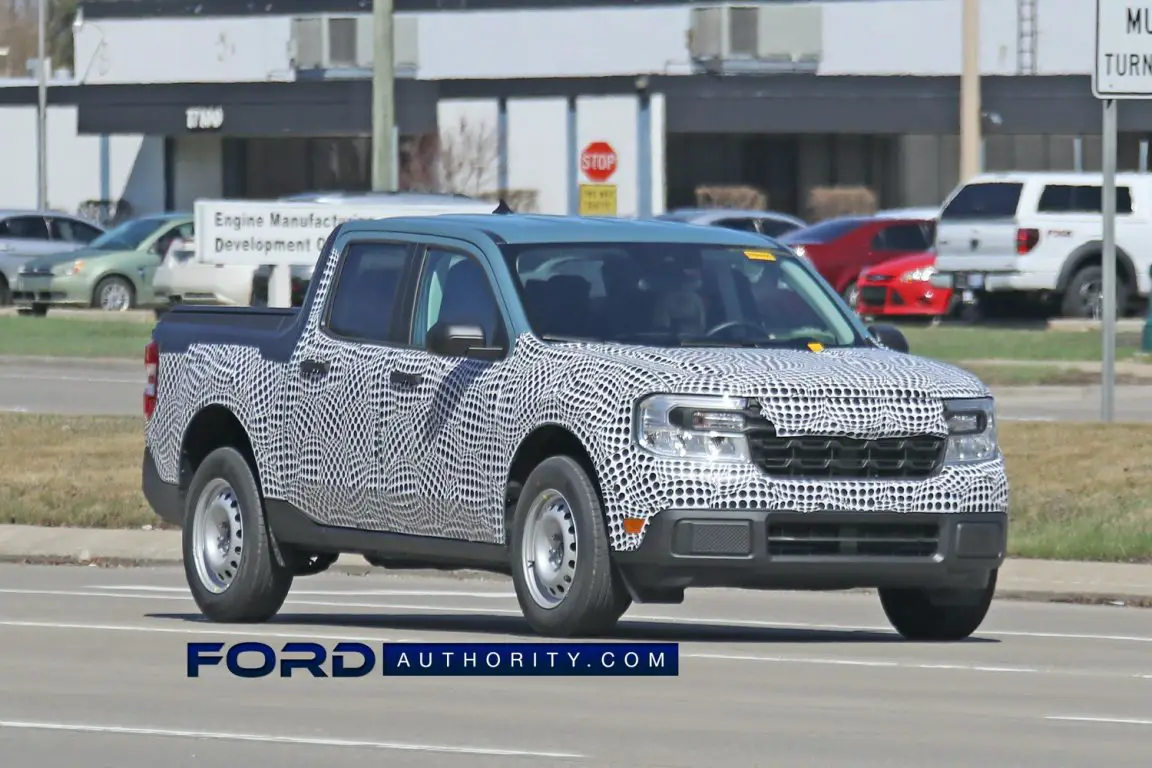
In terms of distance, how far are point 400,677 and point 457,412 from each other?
5.59ft

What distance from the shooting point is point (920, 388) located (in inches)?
432

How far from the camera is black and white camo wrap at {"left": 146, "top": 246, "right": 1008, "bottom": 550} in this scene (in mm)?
10703

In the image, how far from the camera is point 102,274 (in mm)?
41844

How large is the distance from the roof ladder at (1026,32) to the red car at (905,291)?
1029 inches

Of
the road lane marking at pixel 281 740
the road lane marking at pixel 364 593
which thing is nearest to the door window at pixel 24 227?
the road lane marking at pixel 364 593

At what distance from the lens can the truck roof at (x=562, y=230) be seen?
469 inches

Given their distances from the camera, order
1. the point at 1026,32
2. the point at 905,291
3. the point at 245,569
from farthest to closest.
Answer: the point at 1026,32, the point at 905,291, the point at 245,569

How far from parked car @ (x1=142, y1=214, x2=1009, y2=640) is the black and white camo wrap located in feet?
0.04

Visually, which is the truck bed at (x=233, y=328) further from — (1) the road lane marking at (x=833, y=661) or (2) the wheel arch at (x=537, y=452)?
(2) the wheel arch at (x=537, y=452)

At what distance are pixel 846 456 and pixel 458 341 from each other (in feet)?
5.39

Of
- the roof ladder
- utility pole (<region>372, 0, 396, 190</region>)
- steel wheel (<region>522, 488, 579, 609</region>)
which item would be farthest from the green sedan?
steel wheel (<region>522, 488, 579, 609</region>)

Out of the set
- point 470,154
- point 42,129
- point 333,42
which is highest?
point 333,42

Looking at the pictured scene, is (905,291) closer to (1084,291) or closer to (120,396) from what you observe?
(1084,291)

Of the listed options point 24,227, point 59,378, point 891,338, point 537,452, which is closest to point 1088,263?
point 59,378
